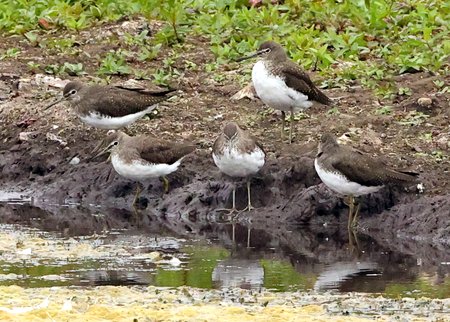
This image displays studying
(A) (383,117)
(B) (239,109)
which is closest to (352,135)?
(A) (383,117)

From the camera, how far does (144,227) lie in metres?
15.2

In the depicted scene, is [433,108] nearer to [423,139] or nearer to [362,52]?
[423,139]

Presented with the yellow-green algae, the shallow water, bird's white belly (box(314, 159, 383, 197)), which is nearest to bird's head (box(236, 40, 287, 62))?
bird's white belly (box(314, 159, 383, 197))

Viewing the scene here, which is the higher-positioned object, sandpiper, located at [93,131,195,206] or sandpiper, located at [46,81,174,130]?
sandpiper, located at [46,81,174,130]

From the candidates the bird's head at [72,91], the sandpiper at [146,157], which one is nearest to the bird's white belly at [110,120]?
the bird's head at [72,91]

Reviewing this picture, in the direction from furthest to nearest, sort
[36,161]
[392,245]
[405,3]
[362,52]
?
[405,3] → [362,52] → [36,161] → [392,245]

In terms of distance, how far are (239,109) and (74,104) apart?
215 centimetres

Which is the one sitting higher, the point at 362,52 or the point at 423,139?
the point at 362,52

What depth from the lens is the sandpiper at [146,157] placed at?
15.9 meters

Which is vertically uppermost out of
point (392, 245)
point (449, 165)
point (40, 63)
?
point (40, 63)

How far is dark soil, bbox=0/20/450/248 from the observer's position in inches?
593

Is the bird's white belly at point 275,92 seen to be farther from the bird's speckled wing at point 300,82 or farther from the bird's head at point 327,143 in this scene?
the bird's head at point 327,143

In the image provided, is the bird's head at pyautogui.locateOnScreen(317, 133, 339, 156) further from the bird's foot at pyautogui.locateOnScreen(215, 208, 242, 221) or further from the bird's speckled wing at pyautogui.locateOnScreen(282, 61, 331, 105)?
the bird's speckled wing at pyautogui.locateOnScreen(282, 61, 331, 105)

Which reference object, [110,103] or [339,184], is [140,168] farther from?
[339,184]
